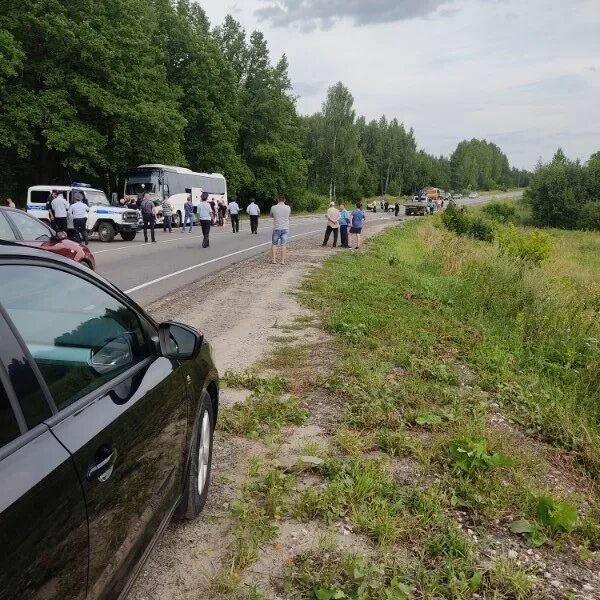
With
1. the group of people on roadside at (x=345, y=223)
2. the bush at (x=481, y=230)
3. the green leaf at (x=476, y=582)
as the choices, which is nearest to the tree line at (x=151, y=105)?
the group of people on roadside at (x=345, y=223)

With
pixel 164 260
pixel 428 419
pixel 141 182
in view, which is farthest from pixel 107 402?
pixel 141 182

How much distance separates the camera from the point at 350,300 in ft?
31.6

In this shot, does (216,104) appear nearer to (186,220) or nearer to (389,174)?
(186,220)

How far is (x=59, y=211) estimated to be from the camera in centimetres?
1711

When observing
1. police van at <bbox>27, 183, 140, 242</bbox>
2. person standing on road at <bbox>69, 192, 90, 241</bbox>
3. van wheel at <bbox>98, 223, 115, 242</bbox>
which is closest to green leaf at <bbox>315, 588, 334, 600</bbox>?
person standing on road at <bbox>69, 192, 90, 241</bbox>

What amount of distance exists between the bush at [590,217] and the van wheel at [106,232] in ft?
154

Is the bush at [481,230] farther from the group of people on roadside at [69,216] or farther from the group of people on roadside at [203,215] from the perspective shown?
the group of people on roadside at [69,216]

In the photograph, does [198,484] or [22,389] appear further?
[198,484]

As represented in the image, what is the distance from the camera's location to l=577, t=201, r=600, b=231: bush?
177 feet

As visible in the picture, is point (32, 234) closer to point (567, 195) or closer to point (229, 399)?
point (229, 399)

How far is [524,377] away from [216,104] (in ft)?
155

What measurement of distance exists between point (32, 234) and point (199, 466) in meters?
7.10

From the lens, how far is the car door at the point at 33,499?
4.47 feet

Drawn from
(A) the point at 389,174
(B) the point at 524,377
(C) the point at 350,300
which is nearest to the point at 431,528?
(B) the point at 524,377
